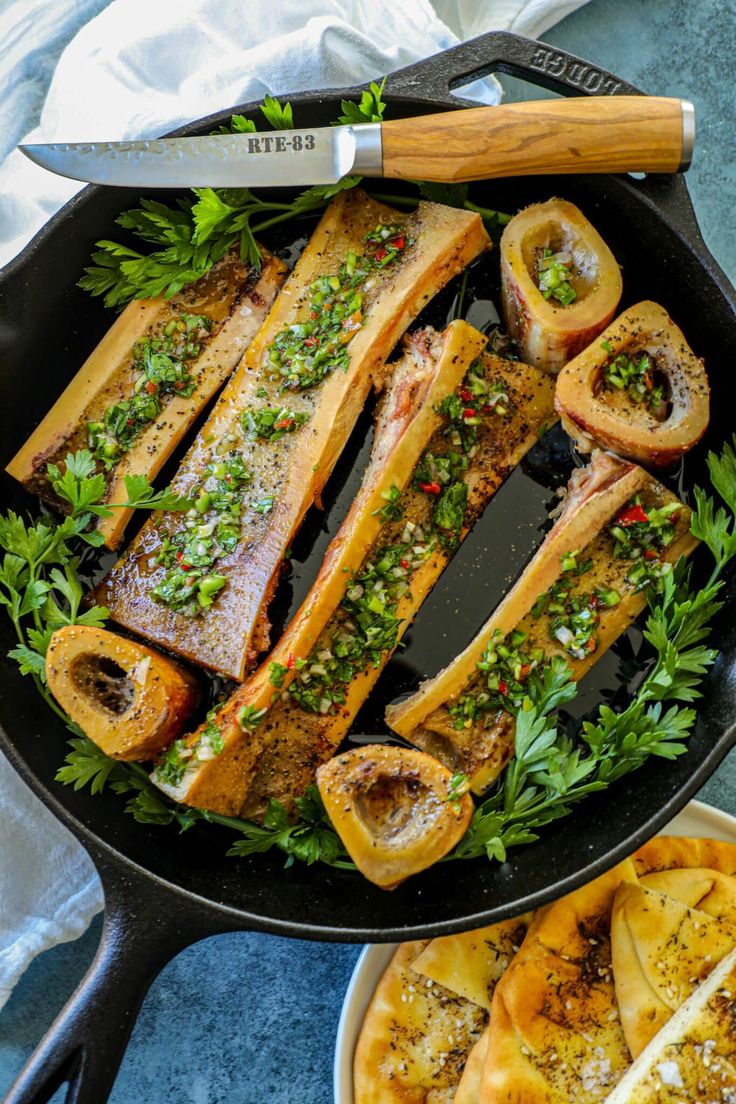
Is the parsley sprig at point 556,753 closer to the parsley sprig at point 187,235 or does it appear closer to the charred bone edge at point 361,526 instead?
the charred bone edge at point 361,526

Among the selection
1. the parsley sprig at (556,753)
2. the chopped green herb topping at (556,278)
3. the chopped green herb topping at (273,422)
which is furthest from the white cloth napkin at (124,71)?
the chopped green herb topping at (273,422)

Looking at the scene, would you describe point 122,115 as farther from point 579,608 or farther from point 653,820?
point 653,820

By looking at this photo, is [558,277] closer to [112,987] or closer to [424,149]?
[424,149]

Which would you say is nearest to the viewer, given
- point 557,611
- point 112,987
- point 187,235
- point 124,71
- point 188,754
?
point 112,987

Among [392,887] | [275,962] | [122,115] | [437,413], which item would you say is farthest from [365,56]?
[275,962]

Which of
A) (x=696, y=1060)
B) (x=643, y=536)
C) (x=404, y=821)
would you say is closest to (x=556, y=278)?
(x=643, y=536)
